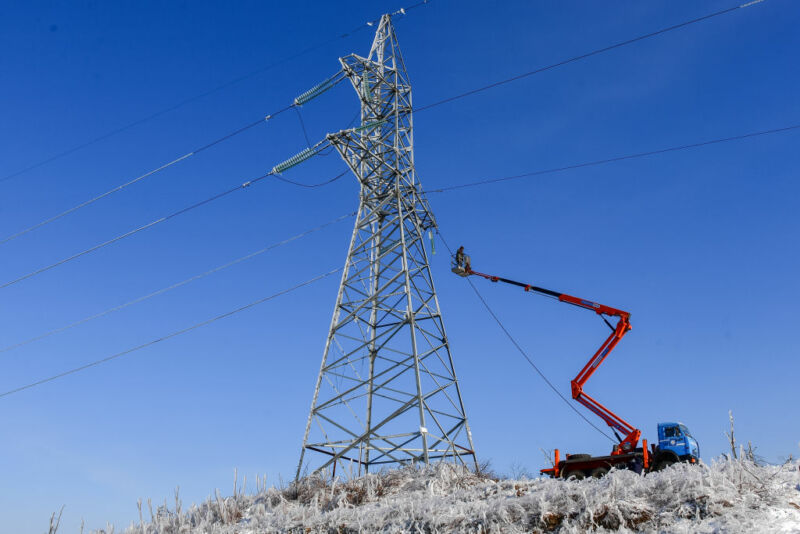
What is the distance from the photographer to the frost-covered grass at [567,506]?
857 centimetres

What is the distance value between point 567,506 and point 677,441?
1220 centimetres

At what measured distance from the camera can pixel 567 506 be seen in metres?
9.65

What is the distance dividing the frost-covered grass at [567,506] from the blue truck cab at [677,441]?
8.85 meters

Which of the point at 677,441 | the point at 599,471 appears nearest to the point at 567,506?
the point at 599,471

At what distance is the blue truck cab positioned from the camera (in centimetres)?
1978

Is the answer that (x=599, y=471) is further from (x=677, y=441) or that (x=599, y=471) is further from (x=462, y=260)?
(x=462, y=260)

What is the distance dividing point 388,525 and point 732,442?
5.85m

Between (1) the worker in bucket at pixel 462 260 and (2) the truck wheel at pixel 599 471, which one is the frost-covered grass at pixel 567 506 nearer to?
(2) the truck wheel at pixel 599 471

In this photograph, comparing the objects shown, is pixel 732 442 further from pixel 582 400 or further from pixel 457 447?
pixel 582 400

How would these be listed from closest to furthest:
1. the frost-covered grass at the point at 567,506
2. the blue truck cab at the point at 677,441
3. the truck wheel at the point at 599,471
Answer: the frost-covered grass at the point at 567,506 → the truck wheel at the point at 599,471 → the blue truck cab at the point at 677,441

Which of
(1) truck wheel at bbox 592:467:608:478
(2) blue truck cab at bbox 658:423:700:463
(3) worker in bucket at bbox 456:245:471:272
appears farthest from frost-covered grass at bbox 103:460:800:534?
(3) worker in bucket at bbox 456:245:471:272

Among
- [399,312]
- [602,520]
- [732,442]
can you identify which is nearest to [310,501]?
[399,312]

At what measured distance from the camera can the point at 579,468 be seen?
1961 cm

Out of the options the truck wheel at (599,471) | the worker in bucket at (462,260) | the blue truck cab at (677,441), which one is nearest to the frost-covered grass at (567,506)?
the truck wheel at (599,471)
